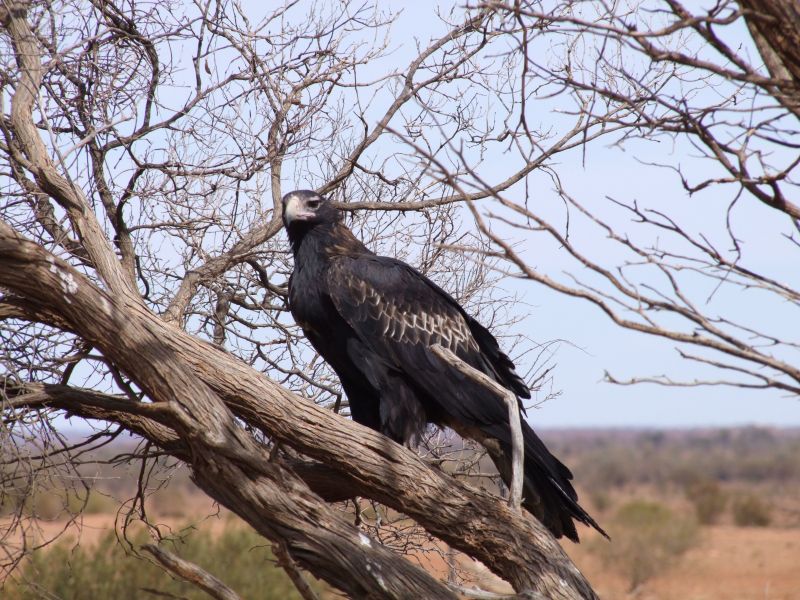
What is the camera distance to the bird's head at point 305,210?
533cm

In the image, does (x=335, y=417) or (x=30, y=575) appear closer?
(x=335, y=417)

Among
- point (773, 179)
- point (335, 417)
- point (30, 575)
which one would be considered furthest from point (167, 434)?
point (30, 575)

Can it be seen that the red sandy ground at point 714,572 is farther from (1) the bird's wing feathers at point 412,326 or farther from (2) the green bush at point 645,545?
(1) the bird's wing feathers at point 412,326

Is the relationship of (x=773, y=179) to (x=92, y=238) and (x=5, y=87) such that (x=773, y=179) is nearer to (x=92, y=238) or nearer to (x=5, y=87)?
(x=92, y=238)

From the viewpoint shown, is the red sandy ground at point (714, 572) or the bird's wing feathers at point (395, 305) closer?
the bird's wing feathers at point (395, 305)

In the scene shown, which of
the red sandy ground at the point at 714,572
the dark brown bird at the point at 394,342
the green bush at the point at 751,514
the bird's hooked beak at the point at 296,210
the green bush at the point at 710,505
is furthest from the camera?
the green bush at the point at 710,505

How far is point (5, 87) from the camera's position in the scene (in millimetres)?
4992

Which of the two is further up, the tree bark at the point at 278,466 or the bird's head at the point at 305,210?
the bird's head at the point at 305,210

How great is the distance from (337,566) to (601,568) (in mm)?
20964

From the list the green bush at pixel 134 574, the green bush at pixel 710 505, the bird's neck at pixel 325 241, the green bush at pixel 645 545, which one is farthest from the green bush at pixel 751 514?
the bird's neck at pixel 325 241

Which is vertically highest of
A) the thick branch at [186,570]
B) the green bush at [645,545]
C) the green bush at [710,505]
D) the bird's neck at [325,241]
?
the bird's neck at [325,241]

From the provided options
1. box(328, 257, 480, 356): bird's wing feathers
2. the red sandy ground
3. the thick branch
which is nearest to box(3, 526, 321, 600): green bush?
Answer: the red sandy ground

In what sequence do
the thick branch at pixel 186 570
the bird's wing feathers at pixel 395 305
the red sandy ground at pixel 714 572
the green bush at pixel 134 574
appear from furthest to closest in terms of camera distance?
the red sandy ground at pixel 714 572
the green bush at pixel 134 574
the bird's wing feathers at pixel 395 305
the thick branch at pixel 186 570

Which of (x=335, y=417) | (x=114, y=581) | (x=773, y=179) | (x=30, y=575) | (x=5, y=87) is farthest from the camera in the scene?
(x=114, y=581)
